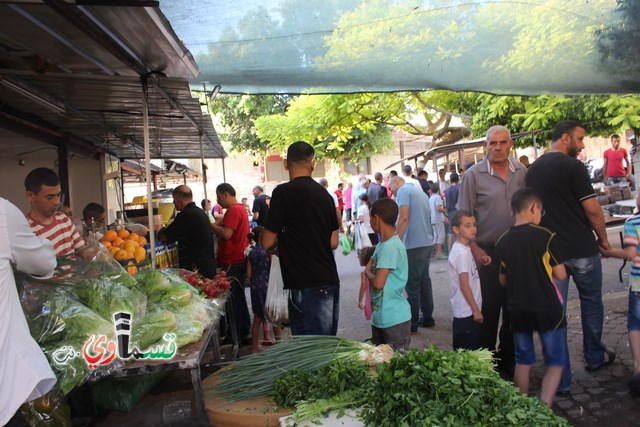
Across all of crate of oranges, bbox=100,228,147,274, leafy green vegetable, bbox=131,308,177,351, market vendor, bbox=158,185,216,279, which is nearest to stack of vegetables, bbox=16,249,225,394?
leafy green vegetable, bbox=131,308,177,351

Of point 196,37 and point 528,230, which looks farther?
point 196,37

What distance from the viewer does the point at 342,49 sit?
4.41 m

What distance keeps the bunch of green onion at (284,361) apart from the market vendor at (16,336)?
37.9 inches

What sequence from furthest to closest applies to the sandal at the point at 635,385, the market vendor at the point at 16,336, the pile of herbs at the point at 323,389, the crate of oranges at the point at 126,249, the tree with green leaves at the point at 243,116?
the tree with green leaves at the point at 243,116
the crate of oranges at the point at 126,249
the sandal at the point at 635,385
the pile of herbs at the point at 323,389
the market vendor at the point at 16,336

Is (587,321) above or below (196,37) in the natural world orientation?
below

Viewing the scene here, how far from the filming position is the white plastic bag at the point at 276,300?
5.40m

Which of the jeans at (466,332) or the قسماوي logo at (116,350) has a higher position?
the قسماوي logo at (116,350)

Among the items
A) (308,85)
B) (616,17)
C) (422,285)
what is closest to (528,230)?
(616,17)

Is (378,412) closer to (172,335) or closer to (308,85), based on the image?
(172,335)

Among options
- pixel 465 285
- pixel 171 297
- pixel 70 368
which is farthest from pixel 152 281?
pixel 465 285

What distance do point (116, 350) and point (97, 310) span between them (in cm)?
30

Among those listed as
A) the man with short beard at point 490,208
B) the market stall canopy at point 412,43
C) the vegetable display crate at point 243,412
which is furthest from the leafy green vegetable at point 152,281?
the man with short beard at point 490,208

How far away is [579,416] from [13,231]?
398 cm

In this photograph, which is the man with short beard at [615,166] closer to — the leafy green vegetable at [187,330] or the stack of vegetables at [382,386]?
the stack of vegetables at [382,386]
